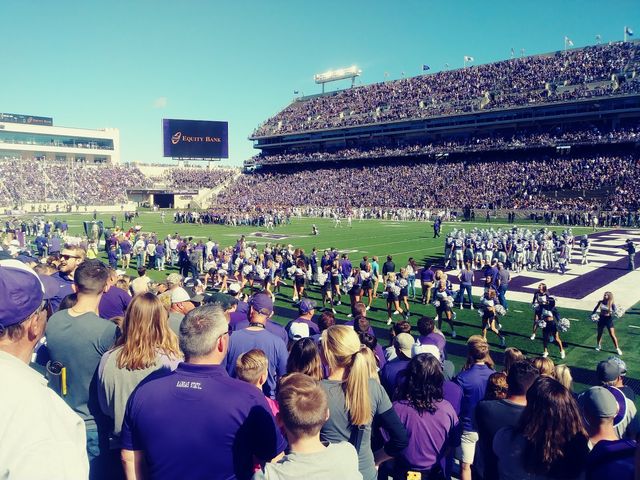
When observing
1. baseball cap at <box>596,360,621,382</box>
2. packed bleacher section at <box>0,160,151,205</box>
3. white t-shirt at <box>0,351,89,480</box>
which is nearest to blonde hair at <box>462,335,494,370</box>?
baseball cap at <box>596,360,621,382</box>

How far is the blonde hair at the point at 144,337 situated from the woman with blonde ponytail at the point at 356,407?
1.33 m

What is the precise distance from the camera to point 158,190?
74.6 m

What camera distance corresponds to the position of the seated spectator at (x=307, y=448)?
2.48 meters

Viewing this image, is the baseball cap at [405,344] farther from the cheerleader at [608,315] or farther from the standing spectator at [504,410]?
the cheerleader at [608,315]

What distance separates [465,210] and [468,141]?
15.9 meters

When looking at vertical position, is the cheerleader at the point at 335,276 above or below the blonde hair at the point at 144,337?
below

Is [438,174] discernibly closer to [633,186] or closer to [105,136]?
[633,186]

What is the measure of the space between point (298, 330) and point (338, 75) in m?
82.6

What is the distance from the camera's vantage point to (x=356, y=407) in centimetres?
352

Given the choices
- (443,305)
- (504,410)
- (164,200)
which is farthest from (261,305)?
(164,200)

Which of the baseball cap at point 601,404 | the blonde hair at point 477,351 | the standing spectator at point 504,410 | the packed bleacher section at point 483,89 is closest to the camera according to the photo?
the baseball cap at point 601,404

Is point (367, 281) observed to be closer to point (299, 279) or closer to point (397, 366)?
point (299, 279)

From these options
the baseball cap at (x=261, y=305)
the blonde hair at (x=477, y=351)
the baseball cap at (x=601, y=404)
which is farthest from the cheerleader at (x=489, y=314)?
the baseball cap at (x=601, y=404)

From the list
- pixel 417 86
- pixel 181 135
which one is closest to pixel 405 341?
pixel 417 86
